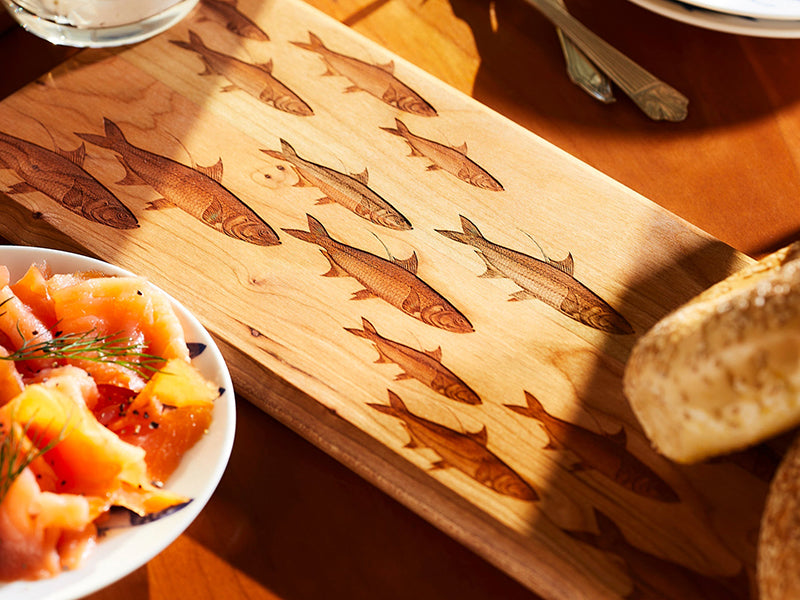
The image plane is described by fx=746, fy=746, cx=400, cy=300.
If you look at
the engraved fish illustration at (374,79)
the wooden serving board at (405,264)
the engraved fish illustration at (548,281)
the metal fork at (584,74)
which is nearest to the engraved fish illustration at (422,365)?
the wooden serving board at (405,264)

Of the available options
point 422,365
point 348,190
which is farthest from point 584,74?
point 422,365

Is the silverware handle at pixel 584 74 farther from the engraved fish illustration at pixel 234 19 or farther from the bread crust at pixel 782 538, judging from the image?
the bread crust at pixel 782 538

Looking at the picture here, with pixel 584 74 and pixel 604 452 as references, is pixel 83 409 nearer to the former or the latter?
pixel 604 452

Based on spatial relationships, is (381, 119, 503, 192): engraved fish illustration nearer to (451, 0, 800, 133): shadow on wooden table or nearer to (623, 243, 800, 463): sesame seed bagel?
(451, 0, 800, 133): shadow on wooden table

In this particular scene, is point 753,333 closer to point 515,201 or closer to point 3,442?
point 515,201

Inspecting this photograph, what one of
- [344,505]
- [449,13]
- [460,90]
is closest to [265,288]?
[344,505]
